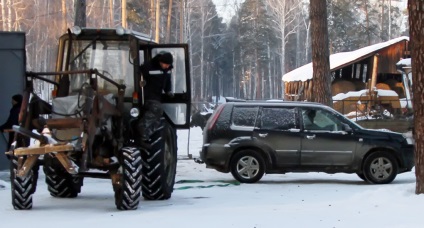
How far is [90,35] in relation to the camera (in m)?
12.8

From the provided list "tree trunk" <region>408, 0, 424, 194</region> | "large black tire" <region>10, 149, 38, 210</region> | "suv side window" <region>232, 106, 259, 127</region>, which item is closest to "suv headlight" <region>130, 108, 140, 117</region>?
"large black tire" <region>10, 149, 38, 210</region>

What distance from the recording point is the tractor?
35.3ft

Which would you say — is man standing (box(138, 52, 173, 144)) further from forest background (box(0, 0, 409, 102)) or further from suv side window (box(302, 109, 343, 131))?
forest background (box(0, 0, 409, 102))

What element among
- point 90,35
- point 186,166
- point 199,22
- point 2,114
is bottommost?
point 186,166

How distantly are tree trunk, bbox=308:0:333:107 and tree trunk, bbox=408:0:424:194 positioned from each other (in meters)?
10.9

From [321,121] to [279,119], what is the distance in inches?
34.4

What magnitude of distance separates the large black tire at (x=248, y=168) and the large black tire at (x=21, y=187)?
5.80 m

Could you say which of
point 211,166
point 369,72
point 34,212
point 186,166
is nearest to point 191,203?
point 34,212

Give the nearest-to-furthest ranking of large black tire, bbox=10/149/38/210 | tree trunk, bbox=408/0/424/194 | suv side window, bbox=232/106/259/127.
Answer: large black tire, bbox=10/149/38/210 < tree trunk, bbox=408/0/424/194 < suv side window, bbox=232/106/259/127

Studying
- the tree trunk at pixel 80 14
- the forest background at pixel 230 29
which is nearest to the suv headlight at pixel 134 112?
the tree trunk at pixel 80 14

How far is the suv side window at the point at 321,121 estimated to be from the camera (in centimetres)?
1647

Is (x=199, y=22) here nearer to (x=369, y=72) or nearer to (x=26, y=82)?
(x=369, y=72)

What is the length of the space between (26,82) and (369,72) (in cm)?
3967

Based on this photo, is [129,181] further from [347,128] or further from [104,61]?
[347,128]
